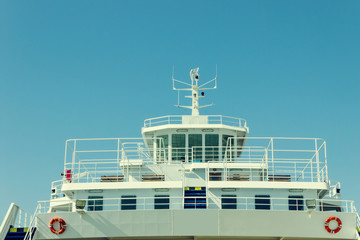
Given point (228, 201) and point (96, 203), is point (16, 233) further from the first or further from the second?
point (228, 201)

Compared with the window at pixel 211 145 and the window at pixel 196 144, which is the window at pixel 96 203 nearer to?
the window at pixel 196 144

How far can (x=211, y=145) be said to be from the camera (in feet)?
103

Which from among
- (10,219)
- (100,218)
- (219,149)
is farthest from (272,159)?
(10,219)

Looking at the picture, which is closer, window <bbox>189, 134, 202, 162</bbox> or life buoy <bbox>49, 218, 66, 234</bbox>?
life buoy <bbox>49, 218, 66, 234</bbox>

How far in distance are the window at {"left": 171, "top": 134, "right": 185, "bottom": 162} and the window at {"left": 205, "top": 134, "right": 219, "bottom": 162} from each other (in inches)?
55.7

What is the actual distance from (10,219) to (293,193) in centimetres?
1387

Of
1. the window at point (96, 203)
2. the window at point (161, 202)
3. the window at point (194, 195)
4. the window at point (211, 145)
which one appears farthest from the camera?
the window at point (211, 145)

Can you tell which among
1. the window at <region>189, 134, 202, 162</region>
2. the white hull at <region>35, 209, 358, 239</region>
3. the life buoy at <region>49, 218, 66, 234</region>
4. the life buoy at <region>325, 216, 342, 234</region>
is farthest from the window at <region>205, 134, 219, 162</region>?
the life buoy at <region>49, 218, 66, 234</region>

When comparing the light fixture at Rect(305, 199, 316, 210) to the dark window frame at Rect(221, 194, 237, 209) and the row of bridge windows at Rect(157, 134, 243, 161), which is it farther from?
the row of bridge windows at Rect(157, 134, 243, 161)

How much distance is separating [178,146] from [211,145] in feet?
6.49

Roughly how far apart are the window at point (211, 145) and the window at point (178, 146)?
1414mm

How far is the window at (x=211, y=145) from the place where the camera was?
3108cm

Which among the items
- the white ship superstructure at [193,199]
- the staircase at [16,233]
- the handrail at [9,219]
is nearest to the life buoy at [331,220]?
the white ship superstructure at [193,199]

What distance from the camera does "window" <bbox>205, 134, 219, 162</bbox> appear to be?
31078 millimetres
